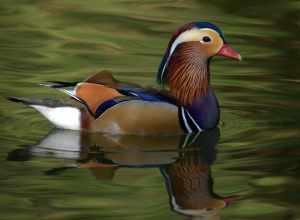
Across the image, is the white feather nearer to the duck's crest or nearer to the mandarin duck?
the mandarin duck

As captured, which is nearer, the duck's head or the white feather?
the white feather

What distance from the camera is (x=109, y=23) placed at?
40.8ft

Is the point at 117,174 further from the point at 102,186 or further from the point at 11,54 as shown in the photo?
the point at 11,54

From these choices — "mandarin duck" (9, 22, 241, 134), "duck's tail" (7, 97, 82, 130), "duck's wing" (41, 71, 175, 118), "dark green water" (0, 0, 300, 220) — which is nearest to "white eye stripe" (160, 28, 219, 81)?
"mandarin duck" (9, 22, 241, 134)

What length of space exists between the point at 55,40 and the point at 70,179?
3.91m

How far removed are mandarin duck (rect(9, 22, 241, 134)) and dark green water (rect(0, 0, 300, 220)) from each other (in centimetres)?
11

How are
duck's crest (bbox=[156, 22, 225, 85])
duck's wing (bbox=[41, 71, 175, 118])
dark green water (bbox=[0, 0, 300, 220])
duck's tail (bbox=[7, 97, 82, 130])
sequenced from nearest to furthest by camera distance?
dark green water (bbox=[0, 0, 300, 220]) → duck's wing (bbox=[41, 71, 175, 118]) → duck's tail (bbox=[7, 97, 82, 130]) → duck's crest (bbox=[156, 22, 225, 85])

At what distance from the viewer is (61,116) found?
9.22 meters

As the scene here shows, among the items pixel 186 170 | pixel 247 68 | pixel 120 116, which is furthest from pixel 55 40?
pixel 186 170

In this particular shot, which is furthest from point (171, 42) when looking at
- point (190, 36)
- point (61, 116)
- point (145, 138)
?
point (61, 116)

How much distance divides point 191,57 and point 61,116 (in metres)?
0.98

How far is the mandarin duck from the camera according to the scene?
912cm

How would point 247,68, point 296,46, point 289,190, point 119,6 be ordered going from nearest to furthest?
1. point 289,190
2. point 247,68
3. point 296,46
4. point 119,6

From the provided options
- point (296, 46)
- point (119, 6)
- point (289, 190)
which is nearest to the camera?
point (289, 190)
